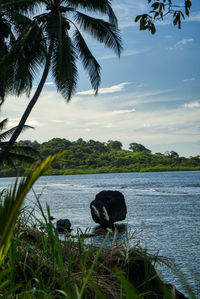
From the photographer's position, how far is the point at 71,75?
14.2 meters

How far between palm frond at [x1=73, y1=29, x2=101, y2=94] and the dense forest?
363 ft

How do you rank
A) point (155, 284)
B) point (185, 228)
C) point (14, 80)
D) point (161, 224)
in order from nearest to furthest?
point (155, 284), point (14, 80), point (185, 228), point (161, 224)

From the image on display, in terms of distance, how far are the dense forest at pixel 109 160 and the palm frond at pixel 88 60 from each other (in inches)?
4361

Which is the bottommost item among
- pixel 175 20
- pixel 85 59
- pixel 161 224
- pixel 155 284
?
pixel 161 224

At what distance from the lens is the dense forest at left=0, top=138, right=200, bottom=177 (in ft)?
459

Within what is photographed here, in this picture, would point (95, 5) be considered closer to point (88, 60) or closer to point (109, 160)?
point (88, 60)

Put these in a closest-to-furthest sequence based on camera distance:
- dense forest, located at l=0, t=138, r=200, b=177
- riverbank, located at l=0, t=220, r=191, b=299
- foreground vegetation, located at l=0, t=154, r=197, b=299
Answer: foreground vegetation, located at l=0, t=154, r=197, b=299
riverbank, located at l=0, t=220, r=191, b=299
dense forest, located at l=0, t=138, r=200, b=177

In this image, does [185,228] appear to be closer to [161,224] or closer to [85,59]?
[161,224]

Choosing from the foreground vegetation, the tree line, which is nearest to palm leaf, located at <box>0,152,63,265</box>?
the foreground vegetation

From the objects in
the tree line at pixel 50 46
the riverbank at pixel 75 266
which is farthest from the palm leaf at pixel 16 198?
the tree line at pixel 50 46

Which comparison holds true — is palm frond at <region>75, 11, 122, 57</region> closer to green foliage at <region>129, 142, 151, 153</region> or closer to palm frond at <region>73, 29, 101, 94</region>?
palm frond at <region>73, 29, 101, 94</region>

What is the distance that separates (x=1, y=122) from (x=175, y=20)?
889 inches

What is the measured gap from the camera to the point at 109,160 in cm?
15388

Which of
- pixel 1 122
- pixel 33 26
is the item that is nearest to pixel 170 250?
pixel 33 26
